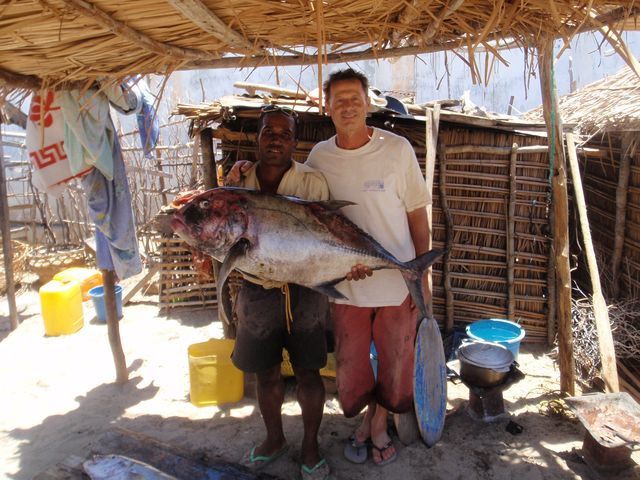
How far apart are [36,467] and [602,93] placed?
7.13 metres

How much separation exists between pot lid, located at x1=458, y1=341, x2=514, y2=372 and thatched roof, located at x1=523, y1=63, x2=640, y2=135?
107 inches

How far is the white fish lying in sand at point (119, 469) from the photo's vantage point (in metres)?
2.53

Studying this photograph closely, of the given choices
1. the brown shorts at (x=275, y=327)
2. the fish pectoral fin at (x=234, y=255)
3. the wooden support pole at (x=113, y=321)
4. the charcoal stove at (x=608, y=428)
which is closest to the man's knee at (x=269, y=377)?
the brown shorts at (x=275, y=327)

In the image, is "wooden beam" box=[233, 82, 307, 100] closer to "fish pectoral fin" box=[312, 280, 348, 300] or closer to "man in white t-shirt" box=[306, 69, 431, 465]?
"man in white t-shirt" box=[306, 69, 431, 465]

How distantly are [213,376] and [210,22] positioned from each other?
284 centimetres

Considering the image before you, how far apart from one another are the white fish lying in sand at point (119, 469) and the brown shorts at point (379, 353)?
1227 millimetres

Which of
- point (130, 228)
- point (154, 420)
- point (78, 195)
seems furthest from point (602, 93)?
→ point (78, 195)

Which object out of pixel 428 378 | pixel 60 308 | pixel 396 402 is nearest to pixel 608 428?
pixel 428 378

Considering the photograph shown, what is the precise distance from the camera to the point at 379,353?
2.96 metres

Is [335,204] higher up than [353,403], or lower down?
higher up

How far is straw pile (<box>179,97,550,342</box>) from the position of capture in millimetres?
4930

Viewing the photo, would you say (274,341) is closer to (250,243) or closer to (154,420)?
(250,243)

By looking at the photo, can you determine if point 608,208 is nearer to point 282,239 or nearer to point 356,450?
point 356,450

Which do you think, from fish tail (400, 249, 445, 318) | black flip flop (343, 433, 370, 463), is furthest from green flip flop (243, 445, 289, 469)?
fish tail (400, 249, 445, 318)
